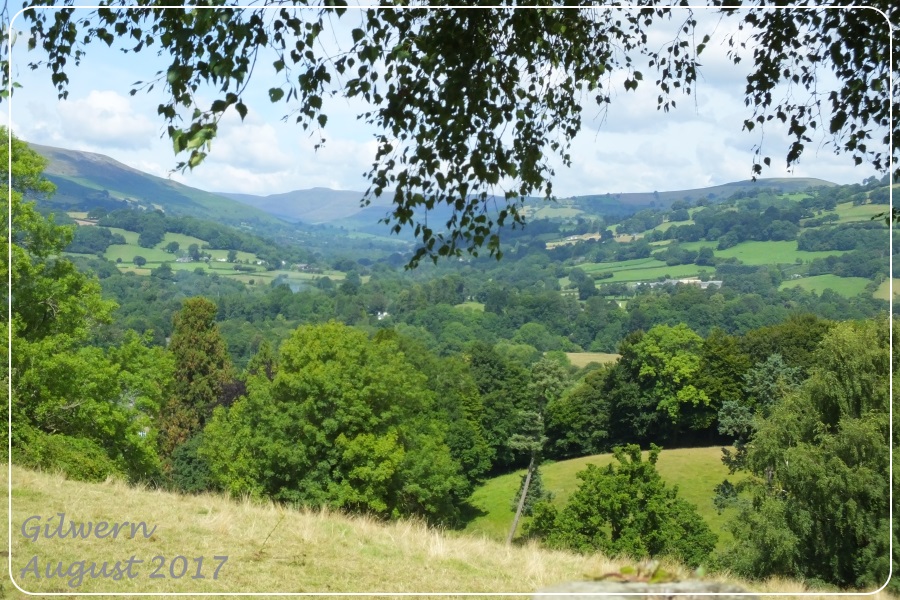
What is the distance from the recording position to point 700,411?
36375mm

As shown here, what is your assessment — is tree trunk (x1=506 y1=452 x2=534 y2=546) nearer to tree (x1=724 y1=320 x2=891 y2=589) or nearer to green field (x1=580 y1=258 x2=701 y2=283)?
tree (x1=724 y1=320 x2=891 y2=589)

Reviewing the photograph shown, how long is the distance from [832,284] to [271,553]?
11.5 meters

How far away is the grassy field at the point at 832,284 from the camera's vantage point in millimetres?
13344

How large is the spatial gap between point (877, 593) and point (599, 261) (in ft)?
24.7

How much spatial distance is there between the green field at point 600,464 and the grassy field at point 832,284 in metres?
15.9

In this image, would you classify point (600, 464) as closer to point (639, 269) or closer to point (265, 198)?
point (639, 269)

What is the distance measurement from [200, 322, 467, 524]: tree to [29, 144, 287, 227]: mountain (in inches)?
362

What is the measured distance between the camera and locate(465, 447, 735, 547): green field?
101 feet

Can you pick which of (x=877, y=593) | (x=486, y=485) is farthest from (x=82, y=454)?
(x=486, y=485)

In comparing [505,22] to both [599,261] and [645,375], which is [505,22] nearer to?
[599,261]

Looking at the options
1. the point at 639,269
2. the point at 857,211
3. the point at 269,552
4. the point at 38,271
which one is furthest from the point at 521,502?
the point at 269,552

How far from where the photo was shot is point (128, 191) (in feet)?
41.2

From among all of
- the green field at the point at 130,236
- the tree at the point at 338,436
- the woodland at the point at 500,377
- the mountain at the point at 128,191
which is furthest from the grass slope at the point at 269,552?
the tree at the point at 338,436

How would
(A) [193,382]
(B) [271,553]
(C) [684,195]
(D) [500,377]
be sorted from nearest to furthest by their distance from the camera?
(B) [271,553] → (C) [684,195] → (A) [193,382] → (D) [500,377]
